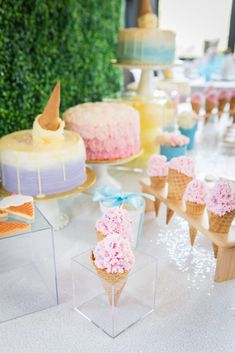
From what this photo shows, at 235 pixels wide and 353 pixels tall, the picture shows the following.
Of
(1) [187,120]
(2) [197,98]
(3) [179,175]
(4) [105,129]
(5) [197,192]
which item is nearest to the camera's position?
(5) [197,192]

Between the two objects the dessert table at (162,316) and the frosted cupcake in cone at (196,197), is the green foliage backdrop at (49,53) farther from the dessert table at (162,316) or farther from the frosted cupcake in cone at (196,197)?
the frosted cupcake in cone at (196,197)

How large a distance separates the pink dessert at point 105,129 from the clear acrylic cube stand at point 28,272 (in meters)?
0.54

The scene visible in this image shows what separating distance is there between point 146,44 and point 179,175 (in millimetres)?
914

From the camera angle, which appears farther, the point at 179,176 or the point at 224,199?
the point at 179,176

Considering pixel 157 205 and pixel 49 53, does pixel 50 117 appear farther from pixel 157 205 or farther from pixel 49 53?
pixel 49 53

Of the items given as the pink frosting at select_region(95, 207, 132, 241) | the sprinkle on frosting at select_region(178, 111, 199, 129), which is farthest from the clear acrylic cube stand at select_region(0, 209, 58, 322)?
the sprinkle on frosting at select_region(178, 111, 199, 129)

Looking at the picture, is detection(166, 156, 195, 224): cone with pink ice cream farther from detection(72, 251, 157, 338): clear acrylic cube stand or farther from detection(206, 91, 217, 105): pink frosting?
detection(206, 91, 217, 105): pink frosting

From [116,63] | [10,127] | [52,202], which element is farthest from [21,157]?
[116,63]

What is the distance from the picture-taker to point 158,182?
4.49 ft

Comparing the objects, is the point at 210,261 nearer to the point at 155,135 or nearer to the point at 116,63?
the point at 155,135

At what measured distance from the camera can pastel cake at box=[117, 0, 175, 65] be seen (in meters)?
1.85

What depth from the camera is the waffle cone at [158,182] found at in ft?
4.44

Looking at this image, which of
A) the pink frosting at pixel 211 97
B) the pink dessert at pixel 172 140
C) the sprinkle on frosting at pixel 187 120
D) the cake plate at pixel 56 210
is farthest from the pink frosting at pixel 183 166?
the pink frosting at pixel 211 97

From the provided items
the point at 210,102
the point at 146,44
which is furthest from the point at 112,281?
the point at 210,102
